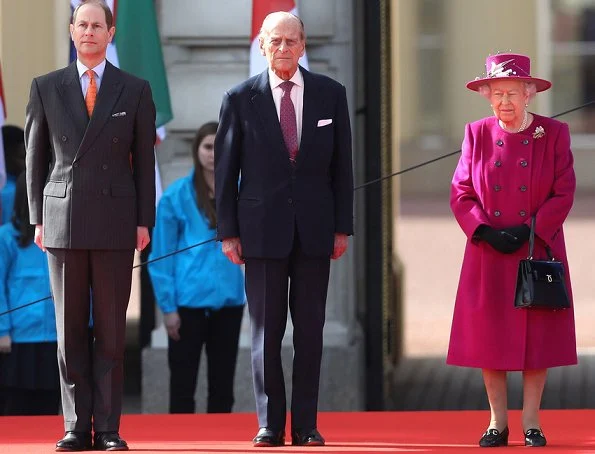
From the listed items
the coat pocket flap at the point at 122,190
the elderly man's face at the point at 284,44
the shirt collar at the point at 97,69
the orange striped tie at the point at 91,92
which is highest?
the elderly man's face at the point at 284,44

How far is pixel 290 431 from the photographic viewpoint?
7.71 meters

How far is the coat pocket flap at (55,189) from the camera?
23.5 ft

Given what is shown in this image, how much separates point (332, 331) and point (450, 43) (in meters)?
22.6

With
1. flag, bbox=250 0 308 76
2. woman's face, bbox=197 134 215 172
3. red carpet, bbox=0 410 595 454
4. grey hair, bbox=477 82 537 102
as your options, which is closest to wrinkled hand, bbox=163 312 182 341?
woman's face, bbox=197 134 215 172

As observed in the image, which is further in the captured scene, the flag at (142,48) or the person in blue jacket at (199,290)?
the flag at (142,48)

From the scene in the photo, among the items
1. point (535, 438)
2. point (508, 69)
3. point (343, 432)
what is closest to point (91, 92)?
point (508, 69)

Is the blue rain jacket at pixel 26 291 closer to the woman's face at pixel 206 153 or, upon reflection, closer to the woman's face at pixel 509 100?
the woman's face at pixel 206 153

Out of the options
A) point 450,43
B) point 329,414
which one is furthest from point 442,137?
point 329,414

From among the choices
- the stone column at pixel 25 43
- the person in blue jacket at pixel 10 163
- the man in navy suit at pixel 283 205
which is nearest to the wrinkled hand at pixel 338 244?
the man in navy suit at pixel 283 205

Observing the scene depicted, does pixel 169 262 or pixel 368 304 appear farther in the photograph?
pixel 368 304

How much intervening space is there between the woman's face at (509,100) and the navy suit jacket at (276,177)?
60 cm

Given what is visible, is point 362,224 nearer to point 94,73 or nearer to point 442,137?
point 94,73

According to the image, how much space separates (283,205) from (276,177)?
108mm

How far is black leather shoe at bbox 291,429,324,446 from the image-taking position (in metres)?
7.20
